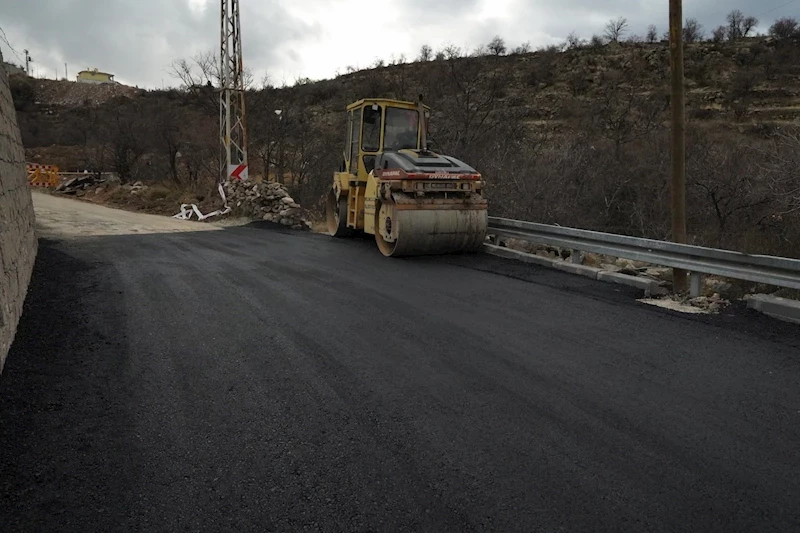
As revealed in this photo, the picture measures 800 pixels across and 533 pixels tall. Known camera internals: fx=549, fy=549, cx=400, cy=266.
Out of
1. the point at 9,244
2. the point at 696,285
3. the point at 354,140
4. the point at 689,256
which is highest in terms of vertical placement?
the point at 354,140

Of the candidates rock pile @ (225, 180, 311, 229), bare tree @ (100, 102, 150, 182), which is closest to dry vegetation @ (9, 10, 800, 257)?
bare tree @ (100, 102, 150, 182)

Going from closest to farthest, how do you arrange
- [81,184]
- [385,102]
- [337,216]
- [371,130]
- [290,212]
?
1. [385,102]
2. [371,130]
3. [337,216]
4. [290,212]
5. [81,184]

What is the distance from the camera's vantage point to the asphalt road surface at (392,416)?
2.64 m

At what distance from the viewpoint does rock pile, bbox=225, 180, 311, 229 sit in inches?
704

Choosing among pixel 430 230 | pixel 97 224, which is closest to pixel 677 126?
pixel 430 230

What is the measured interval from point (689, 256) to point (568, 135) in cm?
2557

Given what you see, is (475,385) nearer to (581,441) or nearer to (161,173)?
(581,441)

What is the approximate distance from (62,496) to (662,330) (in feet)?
17.3

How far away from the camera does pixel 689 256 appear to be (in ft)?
23.1

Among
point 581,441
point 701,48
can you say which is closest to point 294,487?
point 581,441

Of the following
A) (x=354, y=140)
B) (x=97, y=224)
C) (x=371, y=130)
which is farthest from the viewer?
(x=97, y=224)

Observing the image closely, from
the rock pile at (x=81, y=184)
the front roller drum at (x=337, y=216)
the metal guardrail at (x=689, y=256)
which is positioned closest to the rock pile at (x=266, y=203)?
the front roller drum at (x=337, y=216)

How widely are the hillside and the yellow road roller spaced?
5811 mm

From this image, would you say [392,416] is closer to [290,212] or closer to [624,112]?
[290,212]
